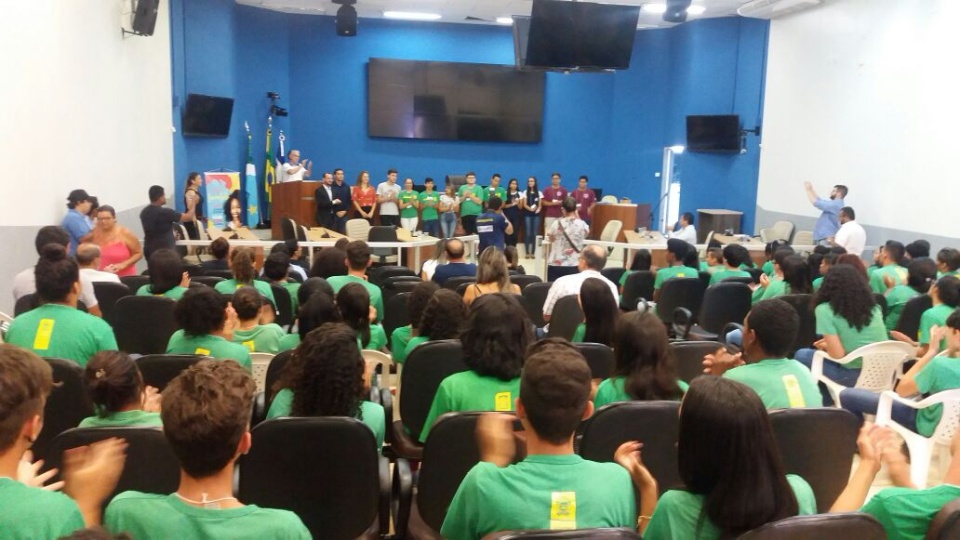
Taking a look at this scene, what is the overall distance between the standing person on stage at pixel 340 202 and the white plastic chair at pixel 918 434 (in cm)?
1007

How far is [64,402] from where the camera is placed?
311 centimetres

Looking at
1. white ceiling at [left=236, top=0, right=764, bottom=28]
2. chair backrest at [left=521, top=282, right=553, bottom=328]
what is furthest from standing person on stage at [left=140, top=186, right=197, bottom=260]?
white ceiling at [left=236, top=0, right=764, bottom=28]

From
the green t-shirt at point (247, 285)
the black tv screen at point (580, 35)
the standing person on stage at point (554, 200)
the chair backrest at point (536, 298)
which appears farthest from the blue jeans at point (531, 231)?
the green t-shirt at point (247, 285)

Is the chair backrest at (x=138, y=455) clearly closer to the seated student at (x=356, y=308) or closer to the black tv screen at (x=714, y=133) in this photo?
the seated student at (x=356, y=308)

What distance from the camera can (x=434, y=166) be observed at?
54.5ft

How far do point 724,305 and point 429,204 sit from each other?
27.6 feet

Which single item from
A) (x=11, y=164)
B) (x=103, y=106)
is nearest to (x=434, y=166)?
(x=103, y=106)

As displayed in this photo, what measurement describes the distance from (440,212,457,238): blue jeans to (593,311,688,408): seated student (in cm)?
1122

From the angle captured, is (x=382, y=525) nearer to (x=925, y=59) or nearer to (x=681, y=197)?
(x=925, y=59)

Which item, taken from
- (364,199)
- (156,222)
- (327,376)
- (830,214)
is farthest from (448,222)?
(327,376)

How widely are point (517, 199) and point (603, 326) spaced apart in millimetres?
10609

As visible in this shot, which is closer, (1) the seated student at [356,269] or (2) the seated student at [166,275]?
(2) the seated student at [166,275]

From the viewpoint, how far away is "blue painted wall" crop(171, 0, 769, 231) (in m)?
14.6

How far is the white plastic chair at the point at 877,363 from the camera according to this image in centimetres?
460
